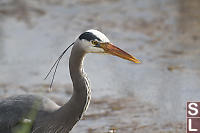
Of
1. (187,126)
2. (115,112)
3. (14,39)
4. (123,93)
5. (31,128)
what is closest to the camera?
(31,128)

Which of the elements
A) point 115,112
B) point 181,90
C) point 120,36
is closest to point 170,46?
point 120,36

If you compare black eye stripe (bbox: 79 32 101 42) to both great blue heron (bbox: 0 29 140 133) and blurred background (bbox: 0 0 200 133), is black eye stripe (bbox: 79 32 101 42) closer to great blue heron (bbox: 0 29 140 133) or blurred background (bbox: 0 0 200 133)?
great blue heron (bbox: 0 29 140 133)

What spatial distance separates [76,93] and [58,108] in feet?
0.89

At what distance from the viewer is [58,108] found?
5.75 metres

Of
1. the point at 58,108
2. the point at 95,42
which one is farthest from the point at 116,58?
the point at 95,42

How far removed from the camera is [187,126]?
21.5 ft

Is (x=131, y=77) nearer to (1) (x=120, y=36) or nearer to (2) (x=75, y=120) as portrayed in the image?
(1) (x=120, y=36)

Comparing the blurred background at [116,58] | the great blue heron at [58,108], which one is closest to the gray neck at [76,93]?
the great blue heron at [58,108]

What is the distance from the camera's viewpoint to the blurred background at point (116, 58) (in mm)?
7199

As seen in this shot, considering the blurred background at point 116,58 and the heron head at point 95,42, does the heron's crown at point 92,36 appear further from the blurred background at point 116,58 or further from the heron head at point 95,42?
the blurred background at point 116,58

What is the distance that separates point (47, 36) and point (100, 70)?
169 centimetres

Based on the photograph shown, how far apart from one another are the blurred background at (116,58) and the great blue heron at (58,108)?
3.66ft

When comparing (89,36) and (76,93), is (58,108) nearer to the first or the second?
(76,93)

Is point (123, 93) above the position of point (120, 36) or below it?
below
